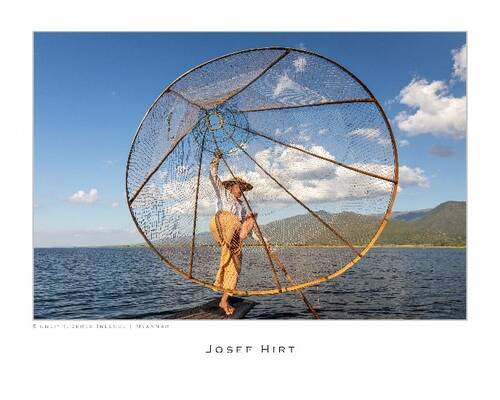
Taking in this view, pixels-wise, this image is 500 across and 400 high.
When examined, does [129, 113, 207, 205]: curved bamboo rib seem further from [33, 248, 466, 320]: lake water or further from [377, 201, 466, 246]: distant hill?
[377, 201, 466, 246]: distant hill

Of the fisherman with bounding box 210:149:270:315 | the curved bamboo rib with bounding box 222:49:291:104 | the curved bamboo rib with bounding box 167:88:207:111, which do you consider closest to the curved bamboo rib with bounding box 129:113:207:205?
the curved bamboo rib with bounding box 167:88:207:111

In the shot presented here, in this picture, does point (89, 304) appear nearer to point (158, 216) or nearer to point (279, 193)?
point (158, 216)

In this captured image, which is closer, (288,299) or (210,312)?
(210,312)

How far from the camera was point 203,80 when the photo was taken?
5.93 metres

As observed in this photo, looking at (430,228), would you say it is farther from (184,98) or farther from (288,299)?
(184,98)

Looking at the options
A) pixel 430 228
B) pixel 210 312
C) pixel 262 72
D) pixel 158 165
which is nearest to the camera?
pixel 262 72

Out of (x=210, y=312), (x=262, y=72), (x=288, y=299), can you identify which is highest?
(x=262, y=72)

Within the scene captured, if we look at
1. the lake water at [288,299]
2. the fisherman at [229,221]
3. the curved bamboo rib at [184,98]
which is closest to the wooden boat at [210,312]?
the fisherman at [229,221]

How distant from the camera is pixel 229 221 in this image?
625cm

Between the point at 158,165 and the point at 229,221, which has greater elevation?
the point at 158,165

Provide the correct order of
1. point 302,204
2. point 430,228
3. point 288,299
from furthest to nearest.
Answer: point 430,228, point 288,299, point 302,204

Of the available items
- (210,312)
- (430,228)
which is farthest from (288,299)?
(430,228)

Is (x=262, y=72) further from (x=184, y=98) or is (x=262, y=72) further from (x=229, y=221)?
(x=229, y=221)

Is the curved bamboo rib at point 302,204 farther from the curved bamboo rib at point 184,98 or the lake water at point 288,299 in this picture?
the lake water at point 288,299
